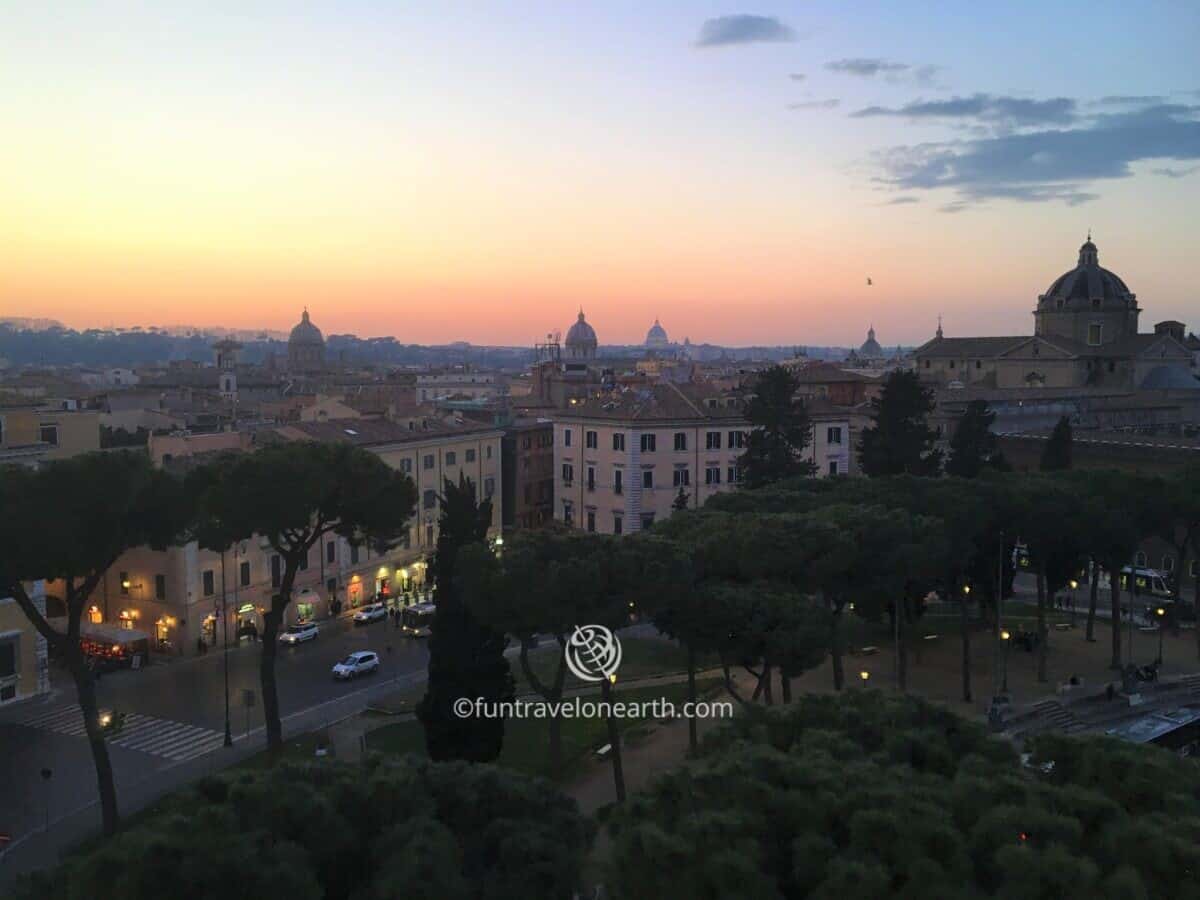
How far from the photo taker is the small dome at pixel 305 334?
157 m

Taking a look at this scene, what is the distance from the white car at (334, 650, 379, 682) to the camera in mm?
27797

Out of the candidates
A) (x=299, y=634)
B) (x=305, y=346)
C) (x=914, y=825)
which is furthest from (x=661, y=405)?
(x=305, y=346)

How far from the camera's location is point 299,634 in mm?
31797

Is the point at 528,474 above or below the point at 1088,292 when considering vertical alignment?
below

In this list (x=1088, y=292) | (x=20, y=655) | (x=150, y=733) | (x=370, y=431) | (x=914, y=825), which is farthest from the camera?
(x=1088, y=292)

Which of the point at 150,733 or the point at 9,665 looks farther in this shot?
the point at 9,665

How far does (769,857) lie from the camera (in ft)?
26.5

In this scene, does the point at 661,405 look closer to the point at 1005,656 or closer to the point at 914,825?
the point at 1005,656

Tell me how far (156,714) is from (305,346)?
138175 millimetres

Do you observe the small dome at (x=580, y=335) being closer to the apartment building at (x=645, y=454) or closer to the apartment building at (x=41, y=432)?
the apartment building at (x=645, y=454)

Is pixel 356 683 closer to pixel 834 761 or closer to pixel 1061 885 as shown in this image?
pixel 834 761

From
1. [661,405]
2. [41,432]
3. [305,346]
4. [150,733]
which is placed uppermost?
[305,346]

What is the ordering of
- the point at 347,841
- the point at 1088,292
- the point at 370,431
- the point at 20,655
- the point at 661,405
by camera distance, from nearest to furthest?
the point at 347,841
the point at 20,655
the point at 370,431
the point at 661,405
the point at 1088,292

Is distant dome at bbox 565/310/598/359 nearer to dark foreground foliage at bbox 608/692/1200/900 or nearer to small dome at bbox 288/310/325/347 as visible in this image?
small dome at bbox 288/310/325/347
